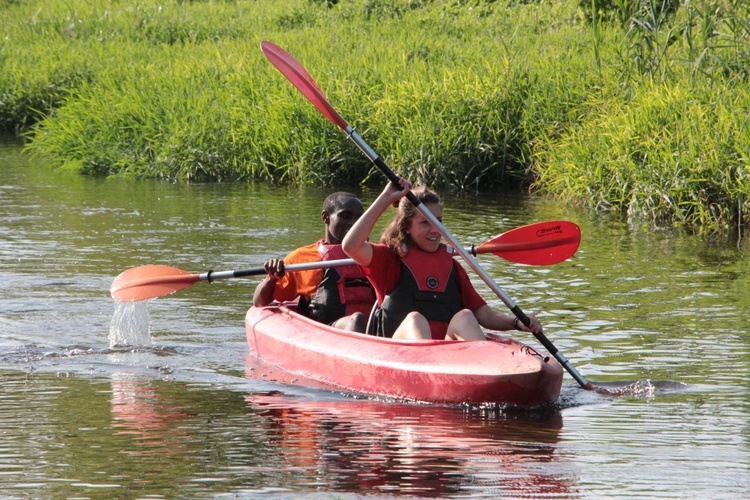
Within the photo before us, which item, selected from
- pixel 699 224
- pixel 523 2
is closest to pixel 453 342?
pixel 699 224

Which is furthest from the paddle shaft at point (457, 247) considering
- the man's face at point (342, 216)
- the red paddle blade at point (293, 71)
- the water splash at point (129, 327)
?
the water splash at point (129, 327)

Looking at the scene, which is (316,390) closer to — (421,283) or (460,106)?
(421,283)

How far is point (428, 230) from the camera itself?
5895mm

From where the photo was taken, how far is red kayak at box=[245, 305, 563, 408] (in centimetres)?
549

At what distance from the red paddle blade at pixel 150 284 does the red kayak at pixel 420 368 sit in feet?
3.02

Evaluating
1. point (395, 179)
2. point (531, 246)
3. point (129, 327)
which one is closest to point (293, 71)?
point (395, 179)

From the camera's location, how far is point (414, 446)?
4926mm

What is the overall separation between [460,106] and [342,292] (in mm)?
5940

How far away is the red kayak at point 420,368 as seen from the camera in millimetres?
5488

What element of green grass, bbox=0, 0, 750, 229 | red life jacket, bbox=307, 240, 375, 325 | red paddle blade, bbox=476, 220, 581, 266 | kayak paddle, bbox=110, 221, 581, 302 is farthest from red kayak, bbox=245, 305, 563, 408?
green grass, bbox=0, 0, 750, 229

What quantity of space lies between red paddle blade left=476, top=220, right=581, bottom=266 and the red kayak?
0.84 meters

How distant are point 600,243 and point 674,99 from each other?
1768 millimetres

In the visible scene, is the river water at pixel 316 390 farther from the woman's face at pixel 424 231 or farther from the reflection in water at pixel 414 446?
the woman's face at pixel 424 231

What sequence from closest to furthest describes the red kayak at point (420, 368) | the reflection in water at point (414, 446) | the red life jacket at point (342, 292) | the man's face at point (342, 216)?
the reflection in water at point (414, 446)
the red kayak at point (420, 368)
the man's face at point (342, 216)
the red life jacket at point (342, 292)
